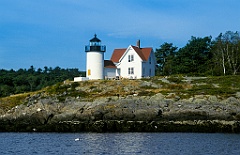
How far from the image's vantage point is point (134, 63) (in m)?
60.1

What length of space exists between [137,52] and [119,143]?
29.7 metres

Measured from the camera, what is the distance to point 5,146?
31.2 metres

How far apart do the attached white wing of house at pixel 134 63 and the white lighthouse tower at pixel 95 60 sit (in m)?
2.37

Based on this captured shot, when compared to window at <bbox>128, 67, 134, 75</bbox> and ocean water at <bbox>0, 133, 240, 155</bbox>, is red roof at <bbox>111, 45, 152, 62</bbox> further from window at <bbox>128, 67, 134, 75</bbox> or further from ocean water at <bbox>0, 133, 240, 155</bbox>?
ocean water at <bbox>0, 133, 240, 155</bbox>

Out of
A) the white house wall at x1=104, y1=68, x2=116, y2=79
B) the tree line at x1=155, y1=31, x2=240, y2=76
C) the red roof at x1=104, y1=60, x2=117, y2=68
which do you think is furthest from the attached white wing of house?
the tree line at x1=155, y1=31, x2=240, y2=76

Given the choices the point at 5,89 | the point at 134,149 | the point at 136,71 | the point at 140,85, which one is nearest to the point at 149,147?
the point at 134,149

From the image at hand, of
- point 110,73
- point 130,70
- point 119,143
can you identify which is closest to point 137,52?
point 130,70

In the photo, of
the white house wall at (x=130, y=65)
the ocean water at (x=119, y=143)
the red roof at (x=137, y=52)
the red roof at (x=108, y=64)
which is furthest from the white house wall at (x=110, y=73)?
the ocean water at (x=119, y=143)

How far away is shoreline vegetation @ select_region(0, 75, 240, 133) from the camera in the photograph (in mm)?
39969

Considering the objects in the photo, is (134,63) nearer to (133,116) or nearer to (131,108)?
(131,108)

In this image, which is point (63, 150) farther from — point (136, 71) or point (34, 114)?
point (136, 71)

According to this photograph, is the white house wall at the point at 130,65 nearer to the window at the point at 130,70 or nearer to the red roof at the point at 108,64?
the window at the point at 130,70

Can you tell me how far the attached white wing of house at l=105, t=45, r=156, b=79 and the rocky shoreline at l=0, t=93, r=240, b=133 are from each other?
14146 mm

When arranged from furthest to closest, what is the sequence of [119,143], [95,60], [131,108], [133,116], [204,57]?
[204,57]
[95,60]
[131,108]
[133,116]
[119,143]
